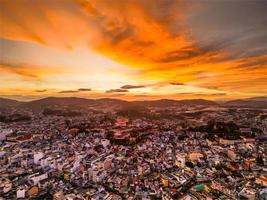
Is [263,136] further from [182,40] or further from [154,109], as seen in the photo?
Answer: [182,40]

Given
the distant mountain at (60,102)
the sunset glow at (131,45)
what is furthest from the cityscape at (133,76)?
the distant mountain at (60,102)

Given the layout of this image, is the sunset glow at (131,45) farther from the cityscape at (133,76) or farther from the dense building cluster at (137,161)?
the dense building cluster at (137,161)

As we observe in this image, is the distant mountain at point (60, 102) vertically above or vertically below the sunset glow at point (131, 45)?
below

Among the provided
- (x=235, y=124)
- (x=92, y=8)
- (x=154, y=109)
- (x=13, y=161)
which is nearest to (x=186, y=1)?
(x=92, y=8)

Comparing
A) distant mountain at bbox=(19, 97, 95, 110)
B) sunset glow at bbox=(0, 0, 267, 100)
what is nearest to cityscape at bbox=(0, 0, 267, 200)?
sunset glow at bbox=(0, 0, 267, 100)

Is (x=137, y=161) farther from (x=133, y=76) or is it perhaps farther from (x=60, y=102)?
(x=60, y=102)

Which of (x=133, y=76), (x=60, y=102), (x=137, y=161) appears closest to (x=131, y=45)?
(x=133, y=76)
